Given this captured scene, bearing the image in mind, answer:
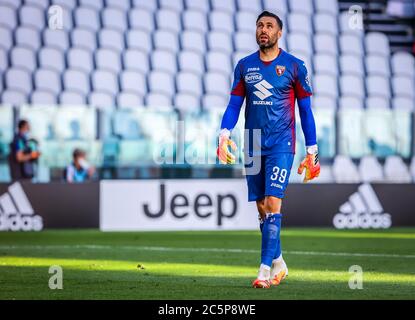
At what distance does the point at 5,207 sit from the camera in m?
16.1

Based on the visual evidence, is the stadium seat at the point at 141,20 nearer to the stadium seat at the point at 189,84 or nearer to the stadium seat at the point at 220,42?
the stadium seat at the point at 220,42

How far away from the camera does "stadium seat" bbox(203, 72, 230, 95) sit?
2081 cm

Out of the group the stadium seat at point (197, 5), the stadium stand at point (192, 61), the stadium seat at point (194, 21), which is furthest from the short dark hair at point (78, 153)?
the stadium seat at point (197, 5)

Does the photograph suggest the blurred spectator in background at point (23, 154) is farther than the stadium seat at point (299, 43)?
No

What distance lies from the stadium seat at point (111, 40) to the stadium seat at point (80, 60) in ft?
1.47

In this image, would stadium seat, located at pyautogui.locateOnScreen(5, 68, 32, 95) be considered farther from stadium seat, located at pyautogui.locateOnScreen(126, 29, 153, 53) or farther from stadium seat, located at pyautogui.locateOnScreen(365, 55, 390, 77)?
stadium seat, located at pyautogui.locateOnScreen(365, 55, 390, 77)

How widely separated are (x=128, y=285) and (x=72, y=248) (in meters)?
4.54

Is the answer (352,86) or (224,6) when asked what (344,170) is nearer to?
(352,86)

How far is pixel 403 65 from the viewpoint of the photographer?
907 inches

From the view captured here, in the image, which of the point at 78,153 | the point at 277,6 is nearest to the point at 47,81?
the point at 78,153

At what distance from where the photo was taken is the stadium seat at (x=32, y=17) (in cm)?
2056
